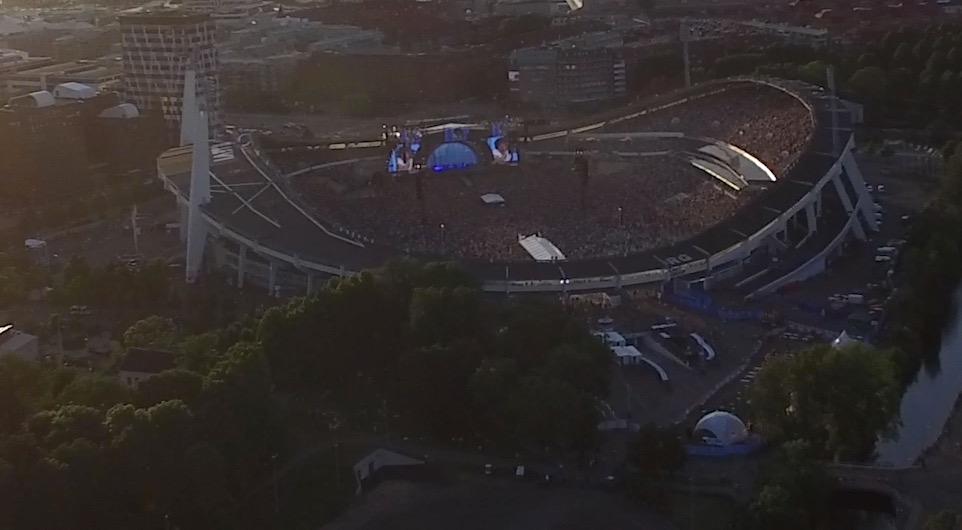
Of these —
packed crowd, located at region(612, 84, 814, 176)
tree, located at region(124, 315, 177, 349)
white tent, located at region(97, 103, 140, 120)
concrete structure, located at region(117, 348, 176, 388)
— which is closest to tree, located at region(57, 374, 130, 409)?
concrete structure, located at region(117, 348, 176, 388)

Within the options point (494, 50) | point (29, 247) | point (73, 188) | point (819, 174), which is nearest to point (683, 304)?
point (819, 174)

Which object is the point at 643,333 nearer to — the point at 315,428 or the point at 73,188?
the point at 315,428

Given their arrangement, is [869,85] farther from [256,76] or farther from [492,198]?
[256,76]

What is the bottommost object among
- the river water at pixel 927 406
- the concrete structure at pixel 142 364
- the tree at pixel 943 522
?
the river water at pixel 927 406

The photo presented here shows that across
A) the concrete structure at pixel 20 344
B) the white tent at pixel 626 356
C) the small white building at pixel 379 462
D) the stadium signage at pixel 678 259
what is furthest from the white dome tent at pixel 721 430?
the concrete structure at pixel 20 344

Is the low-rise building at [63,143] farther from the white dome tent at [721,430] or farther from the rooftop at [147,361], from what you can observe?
the white dome tent at [721,430]

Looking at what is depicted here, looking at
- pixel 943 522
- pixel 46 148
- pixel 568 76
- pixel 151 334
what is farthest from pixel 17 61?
pixel 943 522
